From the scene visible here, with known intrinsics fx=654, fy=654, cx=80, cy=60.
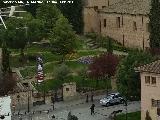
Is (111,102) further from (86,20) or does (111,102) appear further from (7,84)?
(86,20)

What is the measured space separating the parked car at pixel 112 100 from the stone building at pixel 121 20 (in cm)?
1897

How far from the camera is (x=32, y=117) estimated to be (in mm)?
66375

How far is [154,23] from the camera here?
258 ft

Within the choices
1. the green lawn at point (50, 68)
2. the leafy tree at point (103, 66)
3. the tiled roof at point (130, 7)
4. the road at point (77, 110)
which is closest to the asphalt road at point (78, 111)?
the road at point (77, 110)

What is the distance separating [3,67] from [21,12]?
19.1 metres

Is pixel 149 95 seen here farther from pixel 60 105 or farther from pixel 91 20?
pixel 91 20

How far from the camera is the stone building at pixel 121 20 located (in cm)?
8856

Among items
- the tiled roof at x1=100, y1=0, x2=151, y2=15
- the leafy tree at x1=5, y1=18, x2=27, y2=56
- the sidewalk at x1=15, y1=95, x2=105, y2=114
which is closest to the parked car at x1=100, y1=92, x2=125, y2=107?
the sidewalk at x1=15, y1=95, x2=105, y2=114

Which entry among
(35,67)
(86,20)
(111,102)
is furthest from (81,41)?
(111,102)

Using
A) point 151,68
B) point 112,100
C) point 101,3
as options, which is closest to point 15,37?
point 112,100

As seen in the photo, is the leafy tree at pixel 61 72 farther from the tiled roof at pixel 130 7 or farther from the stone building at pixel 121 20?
the tiled roof at pixel 130 7

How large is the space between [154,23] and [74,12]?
1826 cm

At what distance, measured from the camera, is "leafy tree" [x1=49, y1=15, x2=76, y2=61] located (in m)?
79.1

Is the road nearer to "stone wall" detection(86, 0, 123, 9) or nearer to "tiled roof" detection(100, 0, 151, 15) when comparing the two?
"tiled roof" detection(100, 0, 151, 15)
